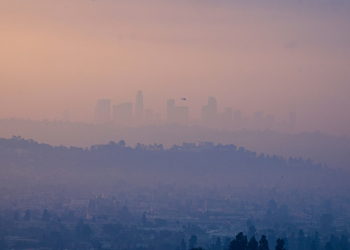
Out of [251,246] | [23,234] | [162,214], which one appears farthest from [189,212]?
[251,246]

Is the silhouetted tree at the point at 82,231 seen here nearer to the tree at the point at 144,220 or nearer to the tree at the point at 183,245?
the tree at the point at 144,220

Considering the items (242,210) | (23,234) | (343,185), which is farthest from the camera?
(343,185)

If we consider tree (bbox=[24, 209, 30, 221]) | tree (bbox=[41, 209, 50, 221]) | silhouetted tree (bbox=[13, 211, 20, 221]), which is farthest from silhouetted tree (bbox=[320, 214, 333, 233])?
silhouetted tree (bbox=[13, 211, 20, 221])

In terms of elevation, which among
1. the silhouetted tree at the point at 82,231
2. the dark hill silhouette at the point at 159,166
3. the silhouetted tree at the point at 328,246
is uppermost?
the dark hill silhouette at the point at 159,166

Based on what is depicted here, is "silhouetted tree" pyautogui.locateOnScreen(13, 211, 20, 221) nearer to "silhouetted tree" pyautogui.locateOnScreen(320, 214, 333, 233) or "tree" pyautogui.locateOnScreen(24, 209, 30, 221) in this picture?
"tree" pyautogui.locateOnScreen(24, 209, 30, 221)

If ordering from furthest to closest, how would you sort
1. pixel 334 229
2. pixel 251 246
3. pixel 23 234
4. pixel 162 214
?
pixel 162 214
pixel 334 229
pixel 23 234
pixel 251 246

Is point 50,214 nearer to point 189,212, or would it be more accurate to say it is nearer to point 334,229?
point 189,212

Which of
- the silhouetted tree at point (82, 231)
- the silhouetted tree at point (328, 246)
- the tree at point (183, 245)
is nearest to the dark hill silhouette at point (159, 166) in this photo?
A: the silhouetted tree at point (82, 231)

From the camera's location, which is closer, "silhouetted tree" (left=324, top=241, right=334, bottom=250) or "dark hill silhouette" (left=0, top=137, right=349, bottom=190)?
"silhouetted tree" (left=324, top=241, right=334, bottom=250)

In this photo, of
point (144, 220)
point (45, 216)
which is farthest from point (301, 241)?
point (45, 216)

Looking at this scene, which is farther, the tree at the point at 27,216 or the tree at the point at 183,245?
the tree at the point at 27,216

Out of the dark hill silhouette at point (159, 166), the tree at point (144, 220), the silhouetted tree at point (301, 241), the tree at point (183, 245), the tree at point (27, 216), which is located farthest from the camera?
the dark hill silhouette at point (159, 166)
